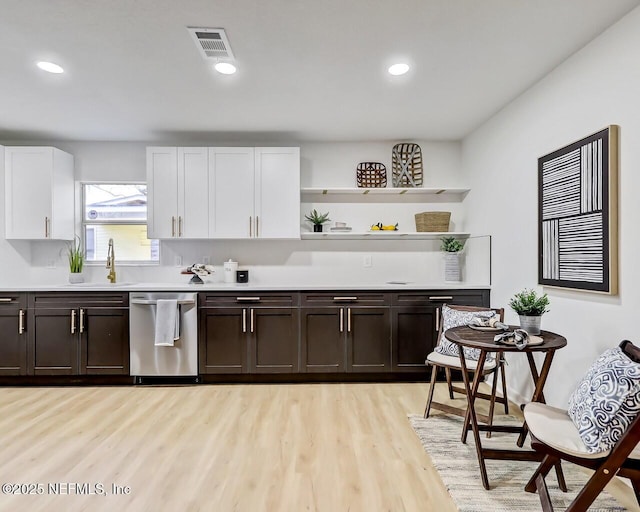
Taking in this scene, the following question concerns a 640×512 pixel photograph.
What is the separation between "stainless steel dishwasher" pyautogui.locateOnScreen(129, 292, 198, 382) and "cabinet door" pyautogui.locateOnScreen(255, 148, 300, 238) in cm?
109

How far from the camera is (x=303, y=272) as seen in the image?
4258 mm

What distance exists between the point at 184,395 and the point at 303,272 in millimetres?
1732

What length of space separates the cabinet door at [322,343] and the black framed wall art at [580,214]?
177cm

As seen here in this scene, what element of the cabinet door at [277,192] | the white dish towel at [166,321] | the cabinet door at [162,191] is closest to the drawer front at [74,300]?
the white dish towel at [166,321]

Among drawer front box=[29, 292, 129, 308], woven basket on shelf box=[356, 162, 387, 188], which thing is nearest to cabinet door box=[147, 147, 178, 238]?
drawer front box=[29, 292, 129, 308]

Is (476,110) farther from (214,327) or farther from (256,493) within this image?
(256,493)

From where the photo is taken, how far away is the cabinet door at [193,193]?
12.8ft

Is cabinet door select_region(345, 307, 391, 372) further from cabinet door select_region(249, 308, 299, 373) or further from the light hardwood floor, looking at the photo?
cabinet door select_region(249, 308, 299, 373)

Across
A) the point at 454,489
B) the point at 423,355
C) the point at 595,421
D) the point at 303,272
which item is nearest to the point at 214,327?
the point at 303,272

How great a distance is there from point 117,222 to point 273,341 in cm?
226

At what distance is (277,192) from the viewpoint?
3918mm

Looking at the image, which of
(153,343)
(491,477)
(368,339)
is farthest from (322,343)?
(491,477)

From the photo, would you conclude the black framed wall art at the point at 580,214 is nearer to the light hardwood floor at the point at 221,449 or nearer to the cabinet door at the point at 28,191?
the light hardwood floor at the point at 221,449

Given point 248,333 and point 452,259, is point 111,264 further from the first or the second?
point 452,259
